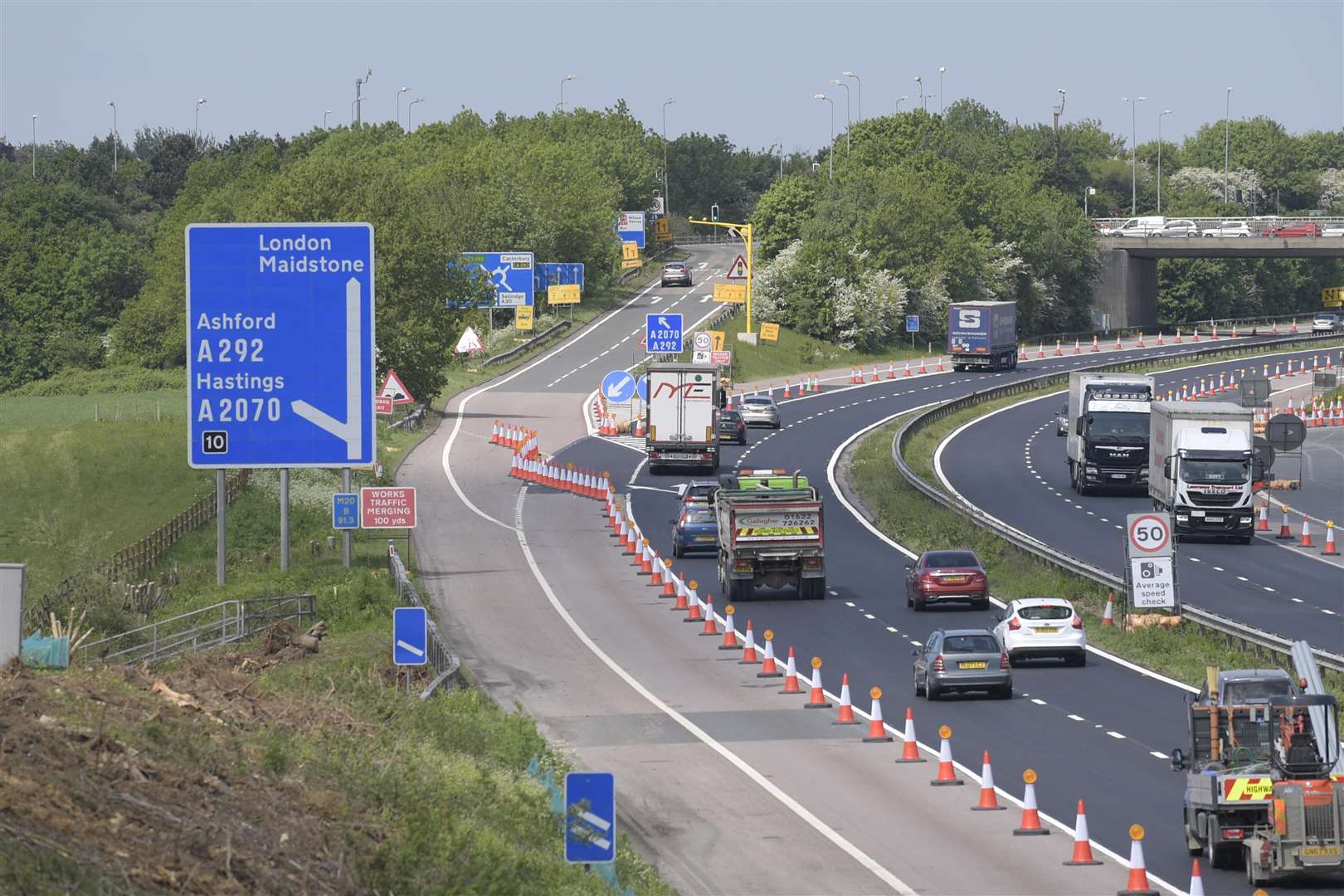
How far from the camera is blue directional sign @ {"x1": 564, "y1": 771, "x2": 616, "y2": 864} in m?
15.4

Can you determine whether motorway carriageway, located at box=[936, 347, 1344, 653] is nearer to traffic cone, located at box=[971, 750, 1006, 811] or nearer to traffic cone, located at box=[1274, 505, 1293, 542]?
traffic cone, located at box=[1274, 505, 1293, 542]

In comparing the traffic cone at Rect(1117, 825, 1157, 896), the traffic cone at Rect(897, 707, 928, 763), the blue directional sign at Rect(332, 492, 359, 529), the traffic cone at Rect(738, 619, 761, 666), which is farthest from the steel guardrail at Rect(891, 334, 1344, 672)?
the blue directional sign at Rect(332, 492, 359, 529)

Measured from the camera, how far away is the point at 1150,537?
37750 mm

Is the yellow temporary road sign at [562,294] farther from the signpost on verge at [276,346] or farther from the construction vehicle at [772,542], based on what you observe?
the signpost on verge at [276,346]

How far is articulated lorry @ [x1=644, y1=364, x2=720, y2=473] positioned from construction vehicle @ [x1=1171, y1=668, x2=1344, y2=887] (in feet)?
144

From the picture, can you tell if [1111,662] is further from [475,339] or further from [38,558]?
[475,339]

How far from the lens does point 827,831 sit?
76.7 ft

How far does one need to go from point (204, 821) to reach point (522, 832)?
13.9ft

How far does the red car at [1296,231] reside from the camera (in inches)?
5128

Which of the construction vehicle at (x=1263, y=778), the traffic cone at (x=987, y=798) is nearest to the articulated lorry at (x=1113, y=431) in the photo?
the traffic cone at (x=987, y=798)

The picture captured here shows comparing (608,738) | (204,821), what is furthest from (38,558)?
(204,821)

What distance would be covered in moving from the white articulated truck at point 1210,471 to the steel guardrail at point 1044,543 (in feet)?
14.8

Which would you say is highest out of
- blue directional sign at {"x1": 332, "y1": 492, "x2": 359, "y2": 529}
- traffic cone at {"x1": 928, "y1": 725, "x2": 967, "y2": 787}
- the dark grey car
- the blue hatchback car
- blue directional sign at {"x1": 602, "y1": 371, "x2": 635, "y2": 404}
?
blue directional sign at {"x1": 602, "y1": 371, "x2": 635, "y2": 404}

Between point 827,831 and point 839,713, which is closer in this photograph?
point 827,831
